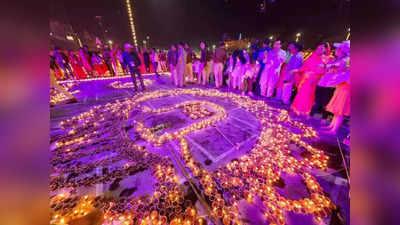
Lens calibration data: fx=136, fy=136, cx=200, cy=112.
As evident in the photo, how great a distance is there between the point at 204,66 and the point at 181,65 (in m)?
1.40

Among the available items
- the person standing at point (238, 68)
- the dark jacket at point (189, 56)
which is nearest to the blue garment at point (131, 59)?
the dark jacket at point (189, 56)

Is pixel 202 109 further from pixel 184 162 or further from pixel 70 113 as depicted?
pixel 70 113

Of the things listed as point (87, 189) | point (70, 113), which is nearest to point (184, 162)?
point (87, 189)

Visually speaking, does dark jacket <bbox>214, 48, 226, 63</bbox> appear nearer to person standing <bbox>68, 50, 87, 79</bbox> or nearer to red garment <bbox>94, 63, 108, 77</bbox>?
red garment <bbox>94, 63, 108, 77</bbox>

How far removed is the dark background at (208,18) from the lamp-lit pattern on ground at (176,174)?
13490 millimetres

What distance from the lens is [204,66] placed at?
7.75 meters

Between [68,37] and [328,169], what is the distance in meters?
21.0

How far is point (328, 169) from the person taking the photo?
2.07 meters

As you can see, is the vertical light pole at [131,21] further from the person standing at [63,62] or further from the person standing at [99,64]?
the person standing at [63,62]

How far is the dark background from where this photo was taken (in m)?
11.5

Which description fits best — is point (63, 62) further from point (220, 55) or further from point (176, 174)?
point (176, 174)

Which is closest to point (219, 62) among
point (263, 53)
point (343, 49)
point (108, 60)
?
point (263, 53)

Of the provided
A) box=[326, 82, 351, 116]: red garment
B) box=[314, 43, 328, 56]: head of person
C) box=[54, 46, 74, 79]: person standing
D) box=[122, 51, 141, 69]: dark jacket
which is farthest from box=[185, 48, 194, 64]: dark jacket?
box=[54, 46, 74, 79]: person standing

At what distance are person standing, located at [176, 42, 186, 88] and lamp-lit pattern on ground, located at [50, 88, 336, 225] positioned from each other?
4.63 metres
